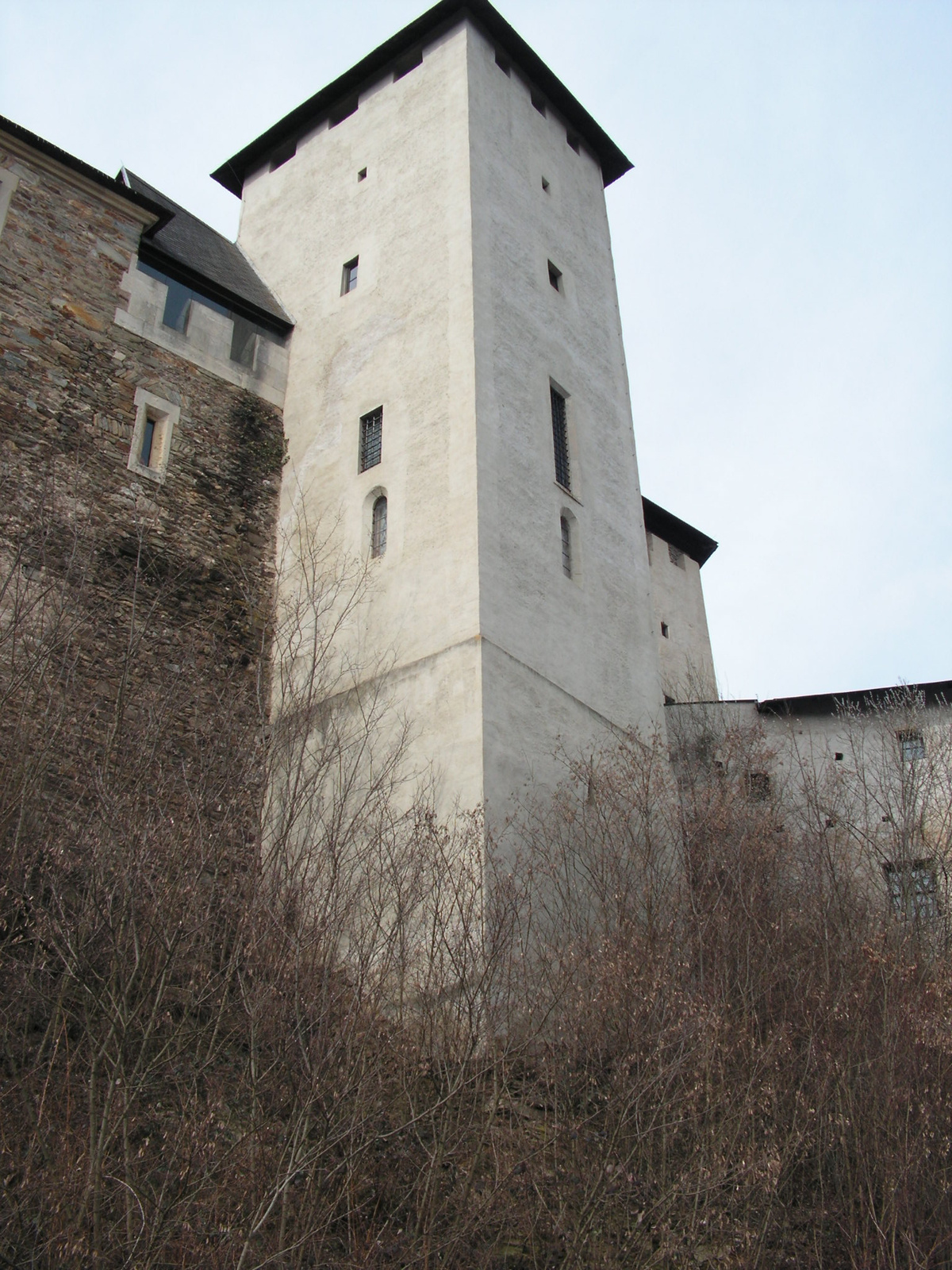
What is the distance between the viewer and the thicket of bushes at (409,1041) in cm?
749

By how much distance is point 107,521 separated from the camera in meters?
15.0

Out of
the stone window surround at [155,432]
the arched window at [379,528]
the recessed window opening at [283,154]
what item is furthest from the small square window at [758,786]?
the recessed window opening at [283,154]

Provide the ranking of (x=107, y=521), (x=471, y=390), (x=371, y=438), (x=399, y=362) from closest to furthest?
(x=107, y=521) < (x=471, y=390) < (x=371, y=438) < (x=399, y=362)

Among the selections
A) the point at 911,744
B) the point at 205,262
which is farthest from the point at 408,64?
the point at 911,744

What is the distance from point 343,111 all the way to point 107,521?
36.0ft

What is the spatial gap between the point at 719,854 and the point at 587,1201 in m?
5.96

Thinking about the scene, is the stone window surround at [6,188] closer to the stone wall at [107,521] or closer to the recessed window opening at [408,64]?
the stone wall at [107,521]

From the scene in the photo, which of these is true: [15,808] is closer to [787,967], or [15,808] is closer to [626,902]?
[626,902]

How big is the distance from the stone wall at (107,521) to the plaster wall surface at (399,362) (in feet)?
3.68

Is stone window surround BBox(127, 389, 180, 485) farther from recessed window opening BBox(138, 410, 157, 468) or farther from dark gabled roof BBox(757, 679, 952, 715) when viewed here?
dark gabled roof BBox(757, 679, 952, 715)

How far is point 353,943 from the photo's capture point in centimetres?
952

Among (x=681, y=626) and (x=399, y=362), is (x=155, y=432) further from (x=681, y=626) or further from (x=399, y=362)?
(x=681, y=626)

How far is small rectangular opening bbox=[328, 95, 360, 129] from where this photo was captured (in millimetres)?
22172

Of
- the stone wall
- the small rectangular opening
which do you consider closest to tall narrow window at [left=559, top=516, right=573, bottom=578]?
the stone wall
